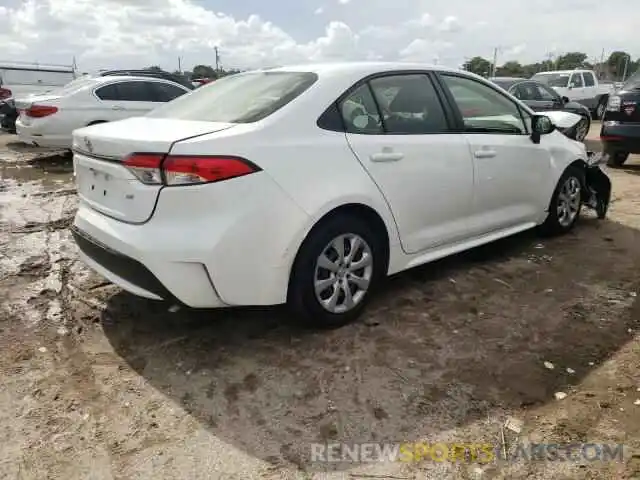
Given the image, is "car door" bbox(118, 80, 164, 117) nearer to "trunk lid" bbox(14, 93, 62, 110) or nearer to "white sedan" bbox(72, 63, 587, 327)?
"trunk lid" bbox(14, 93, 62, 110)

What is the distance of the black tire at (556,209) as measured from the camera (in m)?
4.91

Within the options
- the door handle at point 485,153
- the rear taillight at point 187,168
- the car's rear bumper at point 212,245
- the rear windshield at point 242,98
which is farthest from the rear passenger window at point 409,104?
the rear taillight at point 187,168

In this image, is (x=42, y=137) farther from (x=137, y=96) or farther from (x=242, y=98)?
(x=242, y=98)

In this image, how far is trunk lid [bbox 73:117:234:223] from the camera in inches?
109

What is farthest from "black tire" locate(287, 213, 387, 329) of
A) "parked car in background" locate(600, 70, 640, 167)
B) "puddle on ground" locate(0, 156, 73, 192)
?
"parked car in background" locate(600, 70, 640, 167)

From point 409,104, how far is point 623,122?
5609 mm

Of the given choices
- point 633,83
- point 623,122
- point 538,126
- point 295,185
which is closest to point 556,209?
point 538,126

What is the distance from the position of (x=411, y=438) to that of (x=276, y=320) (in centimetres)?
130

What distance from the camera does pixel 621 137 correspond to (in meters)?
7.88

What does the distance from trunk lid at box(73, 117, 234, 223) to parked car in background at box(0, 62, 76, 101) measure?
1379 centimetres

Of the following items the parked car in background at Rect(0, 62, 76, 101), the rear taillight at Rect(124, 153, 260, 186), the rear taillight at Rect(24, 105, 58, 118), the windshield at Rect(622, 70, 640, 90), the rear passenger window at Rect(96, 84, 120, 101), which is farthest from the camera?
the parked car in background at Rect(0, 62, 76, 101)

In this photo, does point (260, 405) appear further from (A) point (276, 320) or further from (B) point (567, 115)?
(B) point (567, 115)

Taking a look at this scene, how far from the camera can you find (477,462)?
227 cm

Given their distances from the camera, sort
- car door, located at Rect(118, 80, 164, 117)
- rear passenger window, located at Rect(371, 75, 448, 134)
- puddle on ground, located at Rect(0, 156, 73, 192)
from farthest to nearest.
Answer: car door, located at Rect(118, 80, 164, 117) < puddle on ground, located at Rect(0, 156, 73, 192) < rear passenger window, located at Rect(371, 75, 448, 134)
